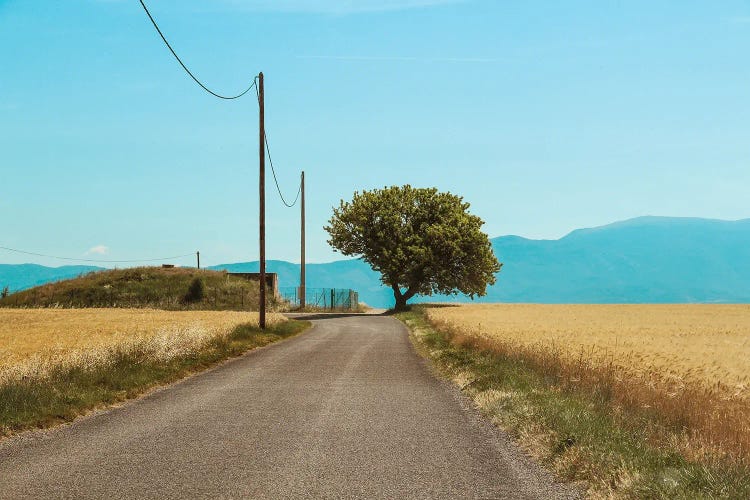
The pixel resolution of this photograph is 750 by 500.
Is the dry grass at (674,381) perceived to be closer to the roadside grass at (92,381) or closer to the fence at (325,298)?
the roadside grass at (92,381)

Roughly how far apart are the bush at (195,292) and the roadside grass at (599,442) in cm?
6209

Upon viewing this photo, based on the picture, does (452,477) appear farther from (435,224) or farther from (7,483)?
(435,224)

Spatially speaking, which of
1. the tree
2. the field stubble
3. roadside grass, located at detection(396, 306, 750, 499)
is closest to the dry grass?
roadside grass, located at detection(396, 306, 750, 499)

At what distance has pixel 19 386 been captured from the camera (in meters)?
13.8

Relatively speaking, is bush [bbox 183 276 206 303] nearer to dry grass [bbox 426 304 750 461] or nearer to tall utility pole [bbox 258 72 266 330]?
tall utility pole [bbox 258 72 266 330]

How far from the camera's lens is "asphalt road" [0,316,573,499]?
308 inches

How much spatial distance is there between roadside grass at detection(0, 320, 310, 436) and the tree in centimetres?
4953

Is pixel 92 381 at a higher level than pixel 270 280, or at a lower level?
lower

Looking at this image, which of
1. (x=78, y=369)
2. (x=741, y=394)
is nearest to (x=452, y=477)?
(x=741, y=394)

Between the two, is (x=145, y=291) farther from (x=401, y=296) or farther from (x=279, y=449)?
(x=279, y=449)

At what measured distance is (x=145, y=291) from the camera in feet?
254

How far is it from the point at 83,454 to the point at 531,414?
623 cm

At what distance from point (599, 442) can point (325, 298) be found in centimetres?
7205

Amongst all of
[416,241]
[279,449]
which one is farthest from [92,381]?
[416,241]
